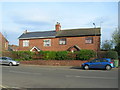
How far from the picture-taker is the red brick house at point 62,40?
34594 millimetres

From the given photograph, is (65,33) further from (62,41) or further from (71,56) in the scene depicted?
(71,56)

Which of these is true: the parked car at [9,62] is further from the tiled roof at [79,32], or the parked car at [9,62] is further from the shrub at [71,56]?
the tiled roof at [79,32]

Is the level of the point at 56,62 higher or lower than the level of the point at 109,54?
lower

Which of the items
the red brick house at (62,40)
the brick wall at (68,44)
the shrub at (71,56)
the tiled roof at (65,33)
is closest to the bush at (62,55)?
the shrub at (71,56)

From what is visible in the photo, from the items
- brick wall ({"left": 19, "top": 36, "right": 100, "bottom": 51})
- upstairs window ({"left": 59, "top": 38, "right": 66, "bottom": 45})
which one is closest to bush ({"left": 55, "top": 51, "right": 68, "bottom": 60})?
brick wall ({"left": 19, "top": 36, "right": 100, "bottom": 51})

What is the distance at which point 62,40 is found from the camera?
121 ft

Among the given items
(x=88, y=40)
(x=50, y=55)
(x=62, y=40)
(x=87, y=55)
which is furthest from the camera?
(x=62, y=40)

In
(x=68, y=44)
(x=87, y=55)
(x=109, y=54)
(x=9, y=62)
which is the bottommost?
(x=9, y=62)

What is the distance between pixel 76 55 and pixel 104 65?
8559mm

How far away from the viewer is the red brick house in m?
34.6

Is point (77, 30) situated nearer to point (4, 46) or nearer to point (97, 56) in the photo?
point (97, 56)

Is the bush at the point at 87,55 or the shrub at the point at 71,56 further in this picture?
the shrub at the point at 71,56

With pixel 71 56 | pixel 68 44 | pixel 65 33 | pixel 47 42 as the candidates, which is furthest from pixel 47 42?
pixel 71 56

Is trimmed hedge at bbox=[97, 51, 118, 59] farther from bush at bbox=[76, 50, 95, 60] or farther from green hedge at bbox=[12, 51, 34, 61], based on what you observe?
green hedge at bbox=[12, 51, 34, 61]
